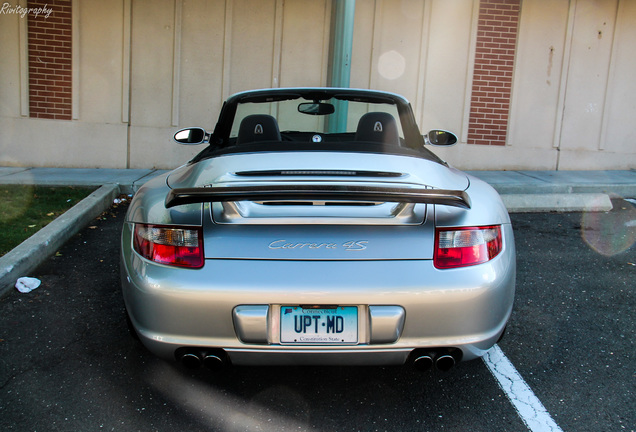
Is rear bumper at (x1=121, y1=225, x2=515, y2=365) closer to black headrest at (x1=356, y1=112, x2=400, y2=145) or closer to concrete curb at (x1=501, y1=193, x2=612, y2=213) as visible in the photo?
black headrest at (x1=356, y1=112, x2=400, y2=145)

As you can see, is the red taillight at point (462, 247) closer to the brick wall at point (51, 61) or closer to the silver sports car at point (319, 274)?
the silver sports car at point (319, 274)

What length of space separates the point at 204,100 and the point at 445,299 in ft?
25.4

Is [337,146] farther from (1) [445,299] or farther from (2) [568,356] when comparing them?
(2) [568,356]

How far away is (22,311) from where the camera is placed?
144 inches

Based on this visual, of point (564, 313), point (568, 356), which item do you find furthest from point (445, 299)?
point (564, 313)

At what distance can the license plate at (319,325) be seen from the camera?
224 centimetres

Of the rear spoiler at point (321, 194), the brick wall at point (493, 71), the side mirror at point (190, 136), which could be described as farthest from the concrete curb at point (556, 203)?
the rear spoiler at point (321, 194)

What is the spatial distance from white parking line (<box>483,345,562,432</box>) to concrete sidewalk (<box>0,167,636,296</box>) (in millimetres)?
3261

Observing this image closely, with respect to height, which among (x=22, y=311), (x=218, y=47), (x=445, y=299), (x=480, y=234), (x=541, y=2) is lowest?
(x=22, y=311)

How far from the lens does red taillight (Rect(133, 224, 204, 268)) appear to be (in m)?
2.30

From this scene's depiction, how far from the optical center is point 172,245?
2338mm

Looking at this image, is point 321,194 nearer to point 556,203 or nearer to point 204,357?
point 204,357

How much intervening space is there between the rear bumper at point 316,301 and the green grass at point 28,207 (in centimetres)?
278

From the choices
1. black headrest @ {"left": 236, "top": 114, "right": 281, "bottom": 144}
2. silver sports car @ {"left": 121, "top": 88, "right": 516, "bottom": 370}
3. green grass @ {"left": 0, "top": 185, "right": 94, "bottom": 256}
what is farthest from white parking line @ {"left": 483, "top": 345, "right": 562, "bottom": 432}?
green grass @ {"left": 0, "top": 185, "right": 94, "bottom": 256}
